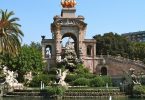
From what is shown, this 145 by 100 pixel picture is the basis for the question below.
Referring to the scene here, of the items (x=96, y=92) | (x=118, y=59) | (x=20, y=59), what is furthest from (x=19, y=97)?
(x=118, y=59)

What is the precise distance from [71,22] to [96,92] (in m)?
40.8

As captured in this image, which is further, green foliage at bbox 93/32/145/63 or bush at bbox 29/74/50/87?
green foliage at bbox 93/32/145/63

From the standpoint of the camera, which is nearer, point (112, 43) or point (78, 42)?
point (78, 42)

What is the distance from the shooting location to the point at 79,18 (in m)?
88.6

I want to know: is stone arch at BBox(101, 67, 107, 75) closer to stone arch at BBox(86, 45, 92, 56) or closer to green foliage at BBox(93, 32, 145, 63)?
stone arch at BBox(86, 45, 92, 56)

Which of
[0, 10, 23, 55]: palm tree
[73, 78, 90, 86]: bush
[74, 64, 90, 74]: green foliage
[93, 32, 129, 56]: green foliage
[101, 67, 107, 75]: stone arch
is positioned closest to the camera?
[0, 10, 23, 55]: palm tree

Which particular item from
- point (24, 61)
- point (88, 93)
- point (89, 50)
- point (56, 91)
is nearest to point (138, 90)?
point (88, 93)

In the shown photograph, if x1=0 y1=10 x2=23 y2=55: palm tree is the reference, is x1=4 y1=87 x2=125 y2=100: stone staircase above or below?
below

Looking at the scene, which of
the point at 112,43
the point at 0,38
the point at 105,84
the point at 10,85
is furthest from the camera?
the point at 112,43

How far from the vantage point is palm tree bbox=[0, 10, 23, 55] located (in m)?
45.1

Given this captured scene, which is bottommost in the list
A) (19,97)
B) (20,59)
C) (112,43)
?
(19,97)

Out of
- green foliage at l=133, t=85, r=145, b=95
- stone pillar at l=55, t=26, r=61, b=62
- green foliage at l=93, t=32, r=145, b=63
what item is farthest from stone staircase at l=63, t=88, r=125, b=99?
green foliage at l=93, t=32, r=145, b=63

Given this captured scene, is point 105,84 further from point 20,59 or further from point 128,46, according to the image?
point 128,46

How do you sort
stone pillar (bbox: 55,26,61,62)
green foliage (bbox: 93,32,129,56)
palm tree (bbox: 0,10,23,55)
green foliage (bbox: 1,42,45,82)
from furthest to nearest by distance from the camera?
green foliage (bbox: 93,32,129,56)
stone pillar (bbox: 55,26,61,62)
green foliage (bbox: 1,42,45,82)
palm tree (bbox: 0,10,23,55)
